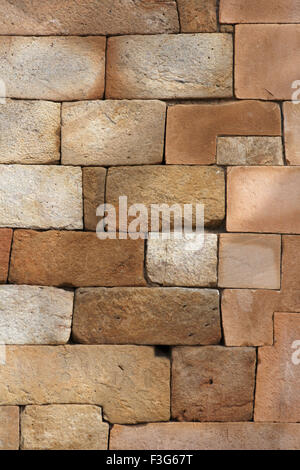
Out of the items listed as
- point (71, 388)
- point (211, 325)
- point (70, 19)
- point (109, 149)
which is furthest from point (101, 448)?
point (70, 19)

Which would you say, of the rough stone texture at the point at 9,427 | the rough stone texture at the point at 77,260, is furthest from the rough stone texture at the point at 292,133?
the rough stone texture at the point at 9,427

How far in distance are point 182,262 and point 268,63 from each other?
1455mm

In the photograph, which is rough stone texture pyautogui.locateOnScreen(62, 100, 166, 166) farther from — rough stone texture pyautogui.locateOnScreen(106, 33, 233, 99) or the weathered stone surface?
the weathered stone surface

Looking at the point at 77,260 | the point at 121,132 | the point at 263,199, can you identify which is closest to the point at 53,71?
the point at 121,132

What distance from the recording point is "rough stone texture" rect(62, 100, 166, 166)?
313 cm

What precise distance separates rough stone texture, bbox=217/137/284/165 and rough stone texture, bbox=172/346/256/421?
4.13 feet

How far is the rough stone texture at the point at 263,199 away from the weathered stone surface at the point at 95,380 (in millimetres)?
1105

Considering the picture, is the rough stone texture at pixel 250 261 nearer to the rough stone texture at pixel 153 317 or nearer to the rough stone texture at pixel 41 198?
the rough stone texture at pixel 153 317

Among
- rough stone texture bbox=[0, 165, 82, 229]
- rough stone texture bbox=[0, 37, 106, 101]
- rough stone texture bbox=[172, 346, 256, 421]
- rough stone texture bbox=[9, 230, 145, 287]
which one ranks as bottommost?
rough stone texture bbox=[172, 346, 256, 421]

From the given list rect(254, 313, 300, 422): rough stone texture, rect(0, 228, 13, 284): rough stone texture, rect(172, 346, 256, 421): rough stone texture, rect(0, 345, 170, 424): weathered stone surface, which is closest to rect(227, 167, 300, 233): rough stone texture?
rect(254, 313, 300, 422): rough stone texture

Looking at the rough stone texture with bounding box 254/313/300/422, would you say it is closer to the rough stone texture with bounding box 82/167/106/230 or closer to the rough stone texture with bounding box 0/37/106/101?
the rough stone texture with bounding box 82/167/106/230

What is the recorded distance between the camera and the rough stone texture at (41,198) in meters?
3.13

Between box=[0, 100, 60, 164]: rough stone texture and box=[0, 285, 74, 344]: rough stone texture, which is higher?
box=[0, 100, 60, 164]: rough stone texture

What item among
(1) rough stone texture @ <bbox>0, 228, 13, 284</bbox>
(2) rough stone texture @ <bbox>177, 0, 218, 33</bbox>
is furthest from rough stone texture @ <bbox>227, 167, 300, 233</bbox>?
(1) rough stone texture @ <bbox>0, 228, 13, 284</bbox>
